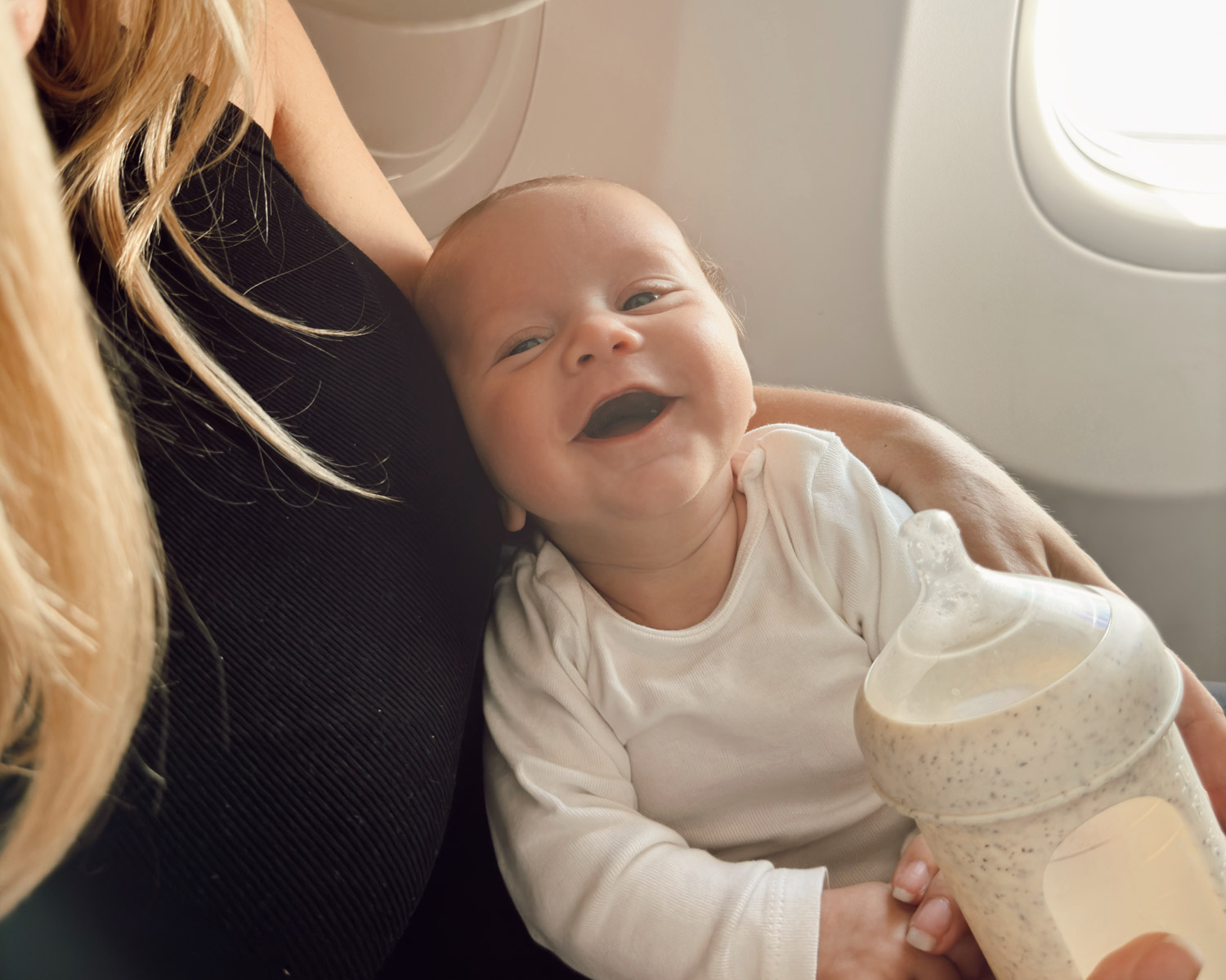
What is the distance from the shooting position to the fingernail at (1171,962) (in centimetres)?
37

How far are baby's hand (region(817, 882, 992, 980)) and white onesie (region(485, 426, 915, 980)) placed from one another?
0.10 m

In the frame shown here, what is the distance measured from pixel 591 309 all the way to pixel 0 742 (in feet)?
1.54

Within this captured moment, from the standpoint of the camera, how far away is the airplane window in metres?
1.12

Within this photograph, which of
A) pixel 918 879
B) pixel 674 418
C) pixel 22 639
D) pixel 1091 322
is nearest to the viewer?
pixel 22 639

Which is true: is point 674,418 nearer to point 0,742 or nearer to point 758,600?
point 758,600

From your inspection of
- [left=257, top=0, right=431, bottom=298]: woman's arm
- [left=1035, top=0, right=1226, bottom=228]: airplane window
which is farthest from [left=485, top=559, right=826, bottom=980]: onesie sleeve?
[left=1035, top=0, right=1226, bottom=228]: airplane window

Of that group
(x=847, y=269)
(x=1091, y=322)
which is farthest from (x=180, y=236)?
(x=1091, y=322)

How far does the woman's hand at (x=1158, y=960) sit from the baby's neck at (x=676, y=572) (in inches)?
16.8

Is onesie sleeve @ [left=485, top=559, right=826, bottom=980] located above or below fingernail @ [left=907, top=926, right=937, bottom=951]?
below

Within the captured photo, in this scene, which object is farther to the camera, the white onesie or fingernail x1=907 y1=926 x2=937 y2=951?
the white onesie

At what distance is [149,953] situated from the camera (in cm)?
50

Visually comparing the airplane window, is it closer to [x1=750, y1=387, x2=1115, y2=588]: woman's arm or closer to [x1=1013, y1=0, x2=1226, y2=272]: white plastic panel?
[x1=1013, y1=0, x2=1226, y2=272]: white plastic panel

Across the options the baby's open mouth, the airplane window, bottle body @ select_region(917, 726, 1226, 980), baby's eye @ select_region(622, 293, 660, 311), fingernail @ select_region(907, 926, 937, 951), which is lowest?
fingernail @ select_region(907, 926, 937, 951)

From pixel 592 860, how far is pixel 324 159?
27.9 inches
